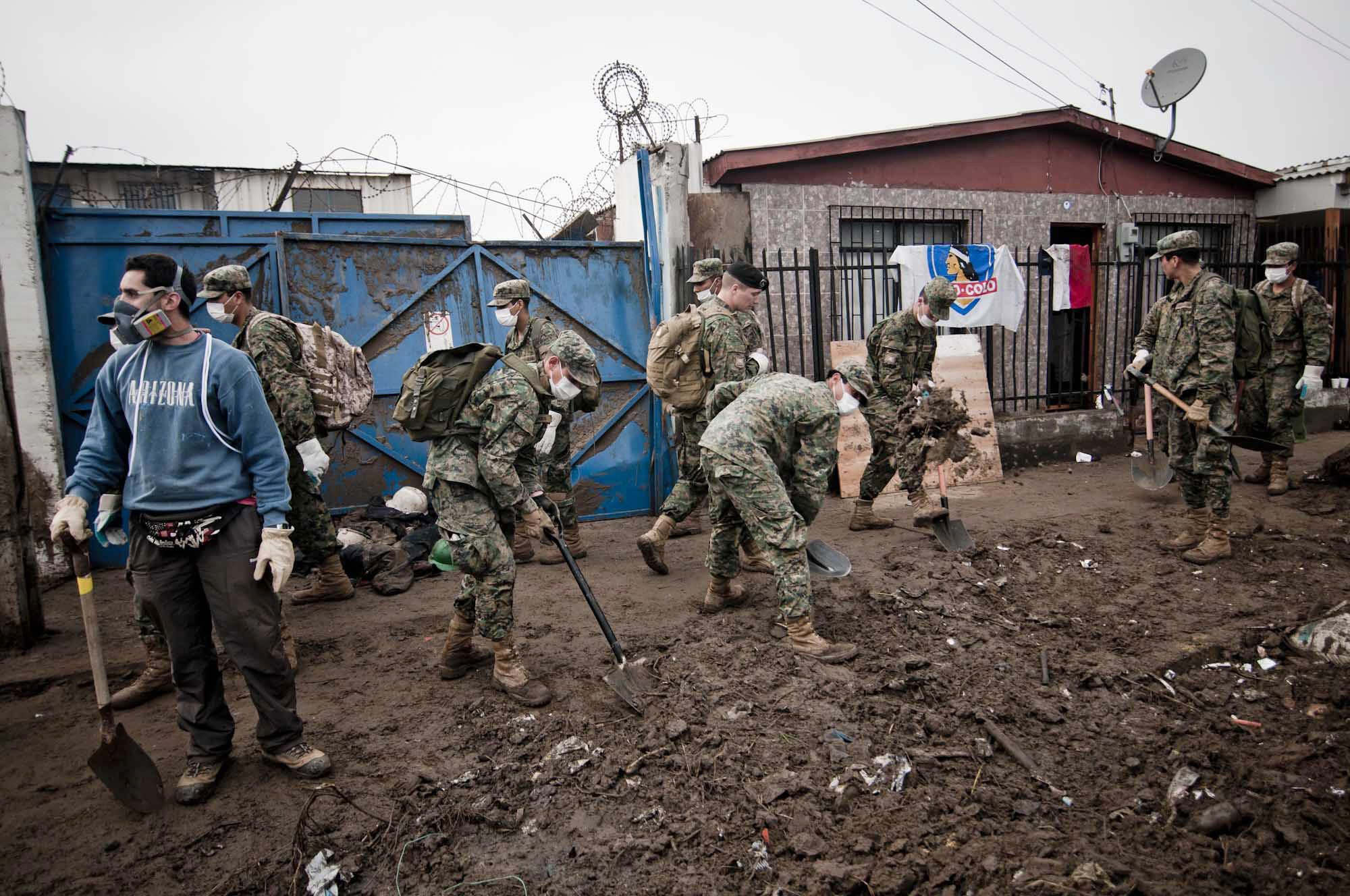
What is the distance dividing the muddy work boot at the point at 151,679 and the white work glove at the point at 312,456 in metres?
1.16

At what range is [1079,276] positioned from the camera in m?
8.89

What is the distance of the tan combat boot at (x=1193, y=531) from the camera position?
532 centimetres

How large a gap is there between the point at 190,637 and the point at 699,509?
489 centimetres

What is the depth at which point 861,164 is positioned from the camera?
335 inches

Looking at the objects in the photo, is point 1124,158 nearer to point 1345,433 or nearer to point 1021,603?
point 1345,433

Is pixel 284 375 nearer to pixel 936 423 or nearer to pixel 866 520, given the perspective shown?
pixel 866 520

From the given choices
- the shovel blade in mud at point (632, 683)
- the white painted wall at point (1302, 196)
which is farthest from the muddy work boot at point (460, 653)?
the white painted wall at point (1302, 196)

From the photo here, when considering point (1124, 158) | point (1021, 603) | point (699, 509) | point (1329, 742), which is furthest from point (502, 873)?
point (1124, 158)

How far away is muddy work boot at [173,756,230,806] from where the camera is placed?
284 cm

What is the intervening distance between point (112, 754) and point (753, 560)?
3.59 metres

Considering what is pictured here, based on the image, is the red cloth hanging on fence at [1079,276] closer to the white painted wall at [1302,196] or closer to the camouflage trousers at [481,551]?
the white painted wall at [1302,196]

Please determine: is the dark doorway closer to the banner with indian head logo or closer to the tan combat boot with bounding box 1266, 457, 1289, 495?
the banner with indian head logo

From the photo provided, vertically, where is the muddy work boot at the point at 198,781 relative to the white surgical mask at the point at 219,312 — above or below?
below

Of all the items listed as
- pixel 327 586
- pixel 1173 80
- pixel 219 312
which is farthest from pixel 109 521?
pixel 1173 80
